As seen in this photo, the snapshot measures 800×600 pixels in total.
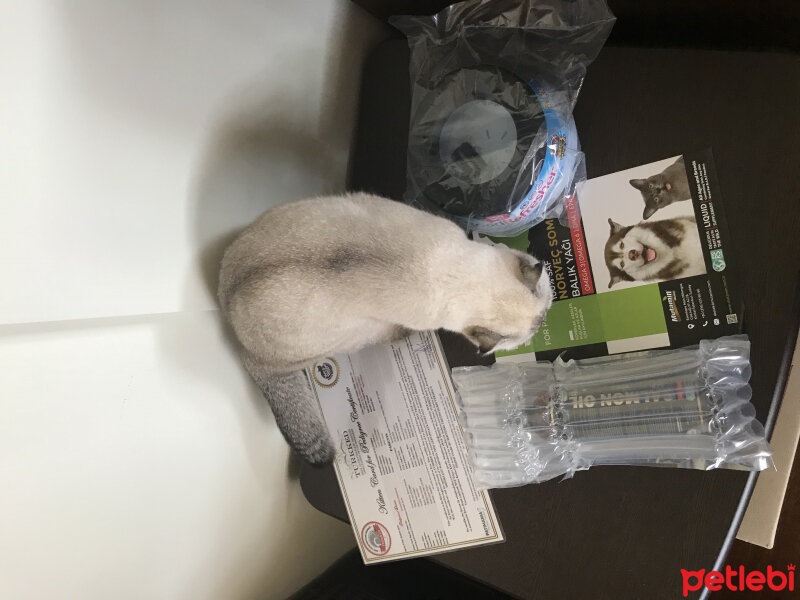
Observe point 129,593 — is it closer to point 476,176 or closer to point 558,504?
point 558,504

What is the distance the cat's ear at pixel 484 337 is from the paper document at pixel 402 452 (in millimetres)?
114

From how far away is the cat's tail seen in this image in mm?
1156

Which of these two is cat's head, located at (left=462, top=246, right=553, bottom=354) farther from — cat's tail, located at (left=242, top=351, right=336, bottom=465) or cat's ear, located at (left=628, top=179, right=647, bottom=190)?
cat's tail, located at (left=242, top=351, right=336, bottom=465)

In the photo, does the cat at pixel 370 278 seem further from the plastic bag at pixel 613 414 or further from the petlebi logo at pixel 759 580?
the petlebi logo at pixel 759 580

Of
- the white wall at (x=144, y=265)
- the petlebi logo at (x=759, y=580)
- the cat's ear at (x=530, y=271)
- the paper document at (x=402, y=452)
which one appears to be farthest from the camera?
the petlebi logo at (x=759, y=580)

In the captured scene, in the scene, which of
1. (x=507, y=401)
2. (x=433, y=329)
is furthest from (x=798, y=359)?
(x=433, y=329)

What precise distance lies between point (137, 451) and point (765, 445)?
41.0 inches

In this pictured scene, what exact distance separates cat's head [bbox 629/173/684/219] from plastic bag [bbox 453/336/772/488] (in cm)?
23

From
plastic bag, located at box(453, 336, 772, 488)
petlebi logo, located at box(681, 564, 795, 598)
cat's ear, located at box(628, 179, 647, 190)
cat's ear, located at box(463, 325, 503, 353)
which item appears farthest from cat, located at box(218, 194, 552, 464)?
petlebi logo, located at box(681, 564, 795, 598)

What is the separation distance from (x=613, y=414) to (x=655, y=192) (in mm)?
376

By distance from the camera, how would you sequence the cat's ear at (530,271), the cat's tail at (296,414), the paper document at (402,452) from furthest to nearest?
1. the cat's tail at (296,414)
2. the paper document at (402,452)
3. the cat's ear at (530,271)

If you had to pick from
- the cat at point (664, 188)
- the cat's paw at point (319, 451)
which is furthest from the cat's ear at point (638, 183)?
the cat's paw at point (319, 451)

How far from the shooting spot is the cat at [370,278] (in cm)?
93

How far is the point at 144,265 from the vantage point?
37.6 inches
